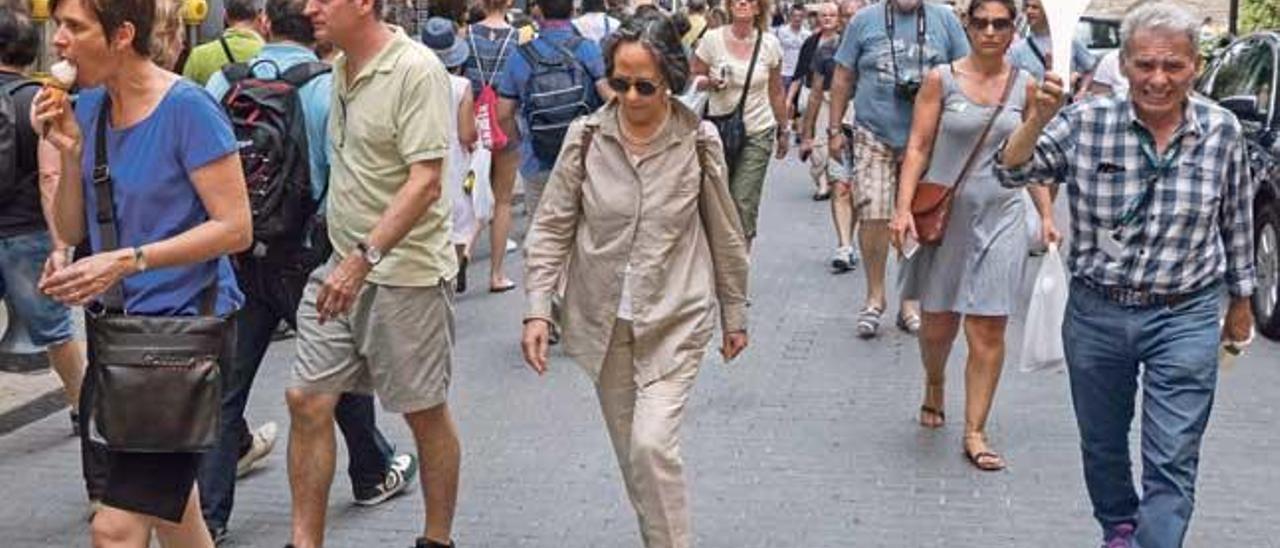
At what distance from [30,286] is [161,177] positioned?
2641 millimetres

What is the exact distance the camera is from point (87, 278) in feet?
12.5

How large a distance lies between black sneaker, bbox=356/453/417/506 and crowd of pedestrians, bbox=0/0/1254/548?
0.01 m

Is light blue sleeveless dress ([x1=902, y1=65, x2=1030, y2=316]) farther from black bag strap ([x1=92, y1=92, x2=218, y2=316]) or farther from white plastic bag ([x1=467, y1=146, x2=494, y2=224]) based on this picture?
black bag strap ([x1=92, y1=92, x2=218, y2=316])

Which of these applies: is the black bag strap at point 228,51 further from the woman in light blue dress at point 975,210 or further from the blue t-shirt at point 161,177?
the blue t-shirt at point 161,177

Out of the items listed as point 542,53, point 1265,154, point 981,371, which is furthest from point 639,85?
point 1265,154

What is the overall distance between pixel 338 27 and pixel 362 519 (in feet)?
6.08

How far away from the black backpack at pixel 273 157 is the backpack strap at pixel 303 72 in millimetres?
55

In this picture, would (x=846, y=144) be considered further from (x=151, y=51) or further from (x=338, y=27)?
(x=151, y=51)

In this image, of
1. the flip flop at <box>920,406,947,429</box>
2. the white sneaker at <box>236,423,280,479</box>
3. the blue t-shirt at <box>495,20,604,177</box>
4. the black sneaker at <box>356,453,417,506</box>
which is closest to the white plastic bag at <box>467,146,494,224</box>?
the blue t-shirt at <box>495,20,604,177</box>

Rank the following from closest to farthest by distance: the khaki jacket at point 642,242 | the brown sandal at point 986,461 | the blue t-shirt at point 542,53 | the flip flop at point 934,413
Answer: the khaki jacket at point 642,242 < the brown sandal at point 986,461 < the flip flop at point 934,413 < the blue t-shirt at point 542,53

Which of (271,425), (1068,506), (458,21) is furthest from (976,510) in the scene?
(458,21)

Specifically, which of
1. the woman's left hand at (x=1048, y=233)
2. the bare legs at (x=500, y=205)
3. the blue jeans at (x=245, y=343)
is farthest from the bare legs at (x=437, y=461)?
the bare legs at (x=500, y=205)

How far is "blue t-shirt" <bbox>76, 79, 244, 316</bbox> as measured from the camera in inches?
160

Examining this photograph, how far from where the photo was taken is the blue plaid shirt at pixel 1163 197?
4781 millimetres
